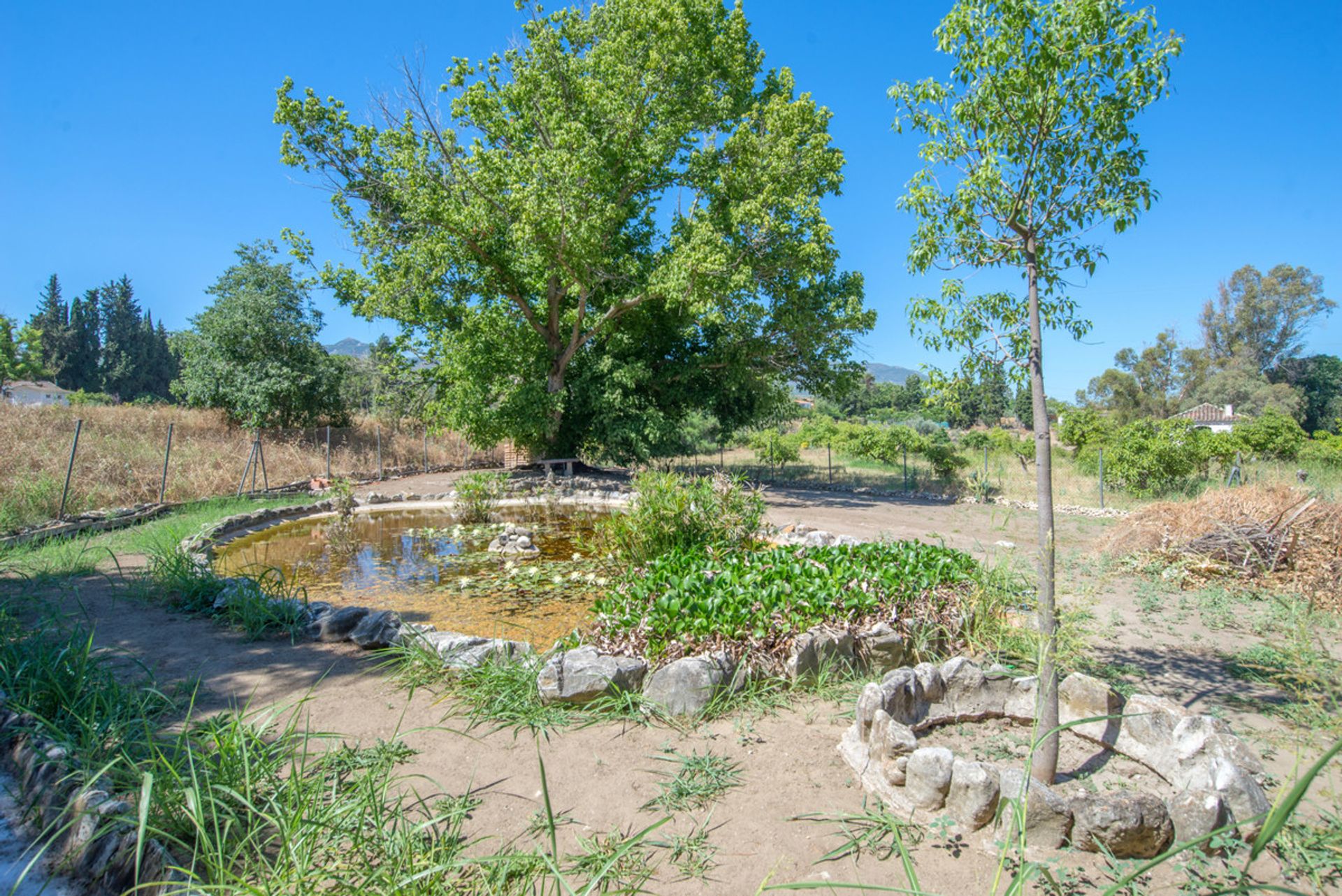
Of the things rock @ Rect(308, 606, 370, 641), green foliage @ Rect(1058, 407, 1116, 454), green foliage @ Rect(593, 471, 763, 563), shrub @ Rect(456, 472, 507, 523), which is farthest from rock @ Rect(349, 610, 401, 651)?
green foliage @ Rect(1058, 407, 1116, 454)

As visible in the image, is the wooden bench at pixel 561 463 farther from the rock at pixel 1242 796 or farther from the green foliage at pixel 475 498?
the rock at pixel 1242 796

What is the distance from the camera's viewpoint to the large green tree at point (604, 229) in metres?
13.9

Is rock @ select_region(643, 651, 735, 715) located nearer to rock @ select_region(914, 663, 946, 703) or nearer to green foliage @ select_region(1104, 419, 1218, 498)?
rock @ select_region(914, 663, 946, 703)

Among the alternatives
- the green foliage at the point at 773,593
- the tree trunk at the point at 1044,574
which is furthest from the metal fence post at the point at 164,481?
the tree trunk at the point at 1044,574

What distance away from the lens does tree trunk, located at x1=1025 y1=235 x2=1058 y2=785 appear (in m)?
2.60

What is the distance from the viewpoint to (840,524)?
384 inches

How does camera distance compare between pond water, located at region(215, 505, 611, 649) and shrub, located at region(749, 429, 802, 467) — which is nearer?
pond water, located at region(215, 505, 611, 649)

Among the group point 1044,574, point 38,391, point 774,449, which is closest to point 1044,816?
point 1044,574

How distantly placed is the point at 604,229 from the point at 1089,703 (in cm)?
1228

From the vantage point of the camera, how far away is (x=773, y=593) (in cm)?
407

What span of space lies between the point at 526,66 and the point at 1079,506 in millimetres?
15023

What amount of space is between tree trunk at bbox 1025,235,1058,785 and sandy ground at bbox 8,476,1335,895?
0.19 meters

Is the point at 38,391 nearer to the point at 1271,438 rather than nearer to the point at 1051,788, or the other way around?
the point at 1051,788

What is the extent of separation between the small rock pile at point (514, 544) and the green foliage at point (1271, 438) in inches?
664
